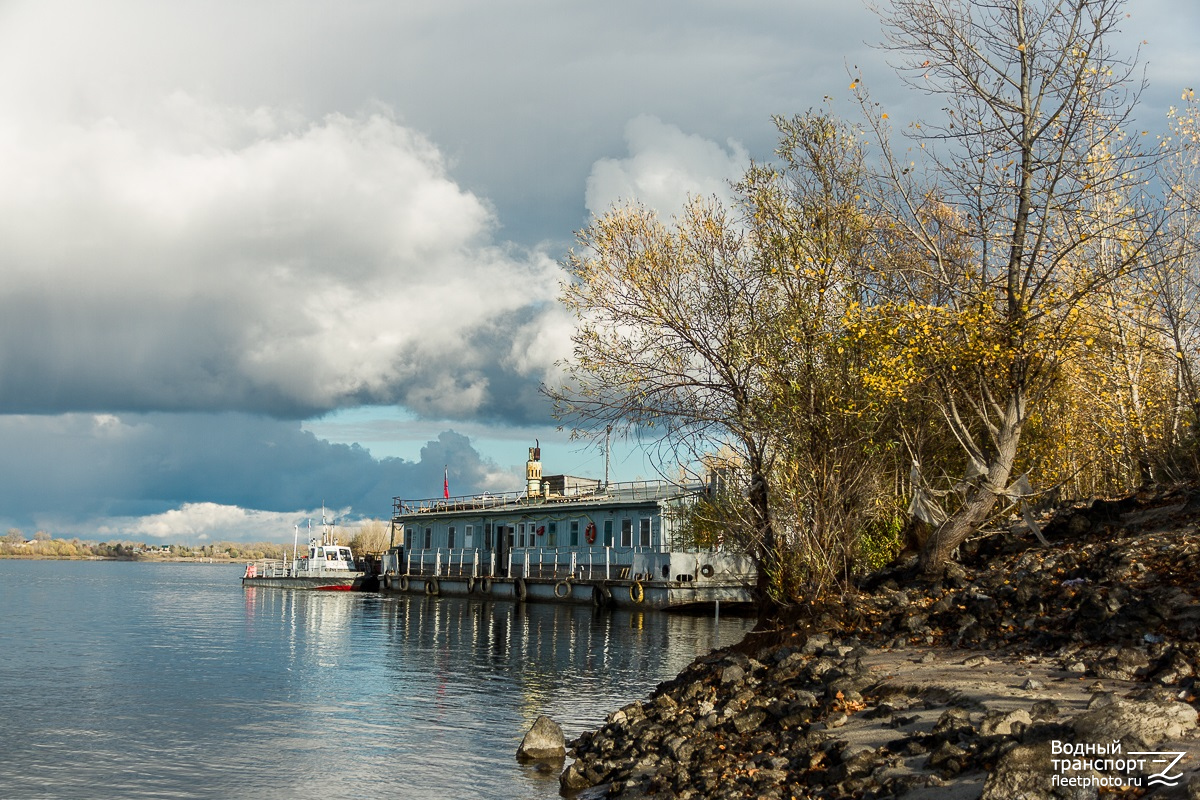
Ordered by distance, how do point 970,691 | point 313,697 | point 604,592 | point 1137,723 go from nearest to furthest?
point 1137,723 → point 970,691 → point 313,697 → point 604,592

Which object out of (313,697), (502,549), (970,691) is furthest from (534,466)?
(970,691)

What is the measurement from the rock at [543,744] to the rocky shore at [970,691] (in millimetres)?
489

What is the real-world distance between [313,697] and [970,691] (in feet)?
62.4

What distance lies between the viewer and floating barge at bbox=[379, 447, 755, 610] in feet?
174

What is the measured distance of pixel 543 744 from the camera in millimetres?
17469

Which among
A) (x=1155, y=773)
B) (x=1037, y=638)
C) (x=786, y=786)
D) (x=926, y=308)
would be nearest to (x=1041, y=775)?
(x=1155, y=773)

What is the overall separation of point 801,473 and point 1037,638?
16.6ft

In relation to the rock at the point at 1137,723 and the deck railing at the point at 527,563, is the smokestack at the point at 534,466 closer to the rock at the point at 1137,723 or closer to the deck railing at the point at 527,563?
the deck railing at the point at 527,563

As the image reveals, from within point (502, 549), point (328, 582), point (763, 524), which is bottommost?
point (328, 582)

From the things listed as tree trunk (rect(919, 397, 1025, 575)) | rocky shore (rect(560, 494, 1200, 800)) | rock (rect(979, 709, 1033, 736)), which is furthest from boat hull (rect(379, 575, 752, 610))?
rock (rect(979, 709, 1033, 736))

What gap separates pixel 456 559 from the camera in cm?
7369

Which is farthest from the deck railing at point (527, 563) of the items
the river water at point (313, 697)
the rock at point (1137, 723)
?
the rock at point (1137, 723)

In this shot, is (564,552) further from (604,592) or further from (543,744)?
(543,744)

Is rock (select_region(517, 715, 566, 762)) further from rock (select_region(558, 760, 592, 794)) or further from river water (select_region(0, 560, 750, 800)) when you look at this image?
rock (select_region(558, 760, 592, 794))
